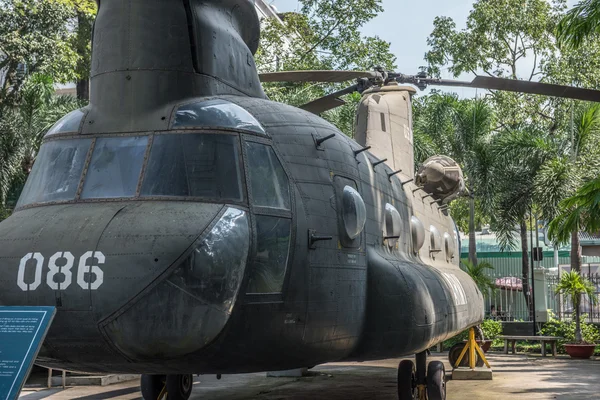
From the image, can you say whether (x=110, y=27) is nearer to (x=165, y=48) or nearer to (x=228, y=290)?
(x=165, y=48)

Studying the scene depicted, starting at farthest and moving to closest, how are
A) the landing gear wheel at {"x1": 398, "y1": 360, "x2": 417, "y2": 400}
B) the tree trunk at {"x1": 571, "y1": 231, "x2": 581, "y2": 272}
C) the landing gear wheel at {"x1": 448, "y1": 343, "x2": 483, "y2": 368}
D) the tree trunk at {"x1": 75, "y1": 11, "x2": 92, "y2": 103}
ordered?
1. the tree trunk at {"x1": 75, "y1": 11, "x2": 92, "y2": 103}
2. the tree trunk at {"x1": 571, "y1": 231, "x2": 581, "y2": 272}
3. the landing gear wheel at {"x1": 448, "y1": 343, "x2": 483, "y2": 368}
4. the landing gear wheel at {"x1": 398, "y1": 360, "x2": 417, "y2": 400}

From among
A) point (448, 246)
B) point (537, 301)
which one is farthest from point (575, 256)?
point (448, 246)

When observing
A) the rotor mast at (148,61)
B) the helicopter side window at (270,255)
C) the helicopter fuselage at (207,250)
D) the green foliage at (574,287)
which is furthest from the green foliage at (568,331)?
the rotor mast at (148,61)

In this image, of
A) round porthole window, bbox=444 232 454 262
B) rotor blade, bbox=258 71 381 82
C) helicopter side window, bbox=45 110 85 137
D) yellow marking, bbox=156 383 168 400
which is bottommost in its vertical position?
yellow marking, bbox=156 383 168 400

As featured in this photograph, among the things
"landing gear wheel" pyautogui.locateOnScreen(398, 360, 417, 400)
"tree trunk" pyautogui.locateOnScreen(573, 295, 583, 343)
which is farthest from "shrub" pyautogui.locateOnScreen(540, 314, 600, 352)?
"landing gear wheel" pyautogui.locateOnScreen(398, 360, 417, 400)

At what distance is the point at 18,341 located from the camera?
5.11 meters

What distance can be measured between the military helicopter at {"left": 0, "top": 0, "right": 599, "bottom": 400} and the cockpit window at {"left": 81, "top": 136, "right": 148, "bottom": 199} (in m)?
0.01

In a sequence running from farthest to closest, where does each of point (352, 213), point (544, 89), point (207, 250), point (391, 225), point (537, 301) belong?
1. point (537, 301)
2. point (544, 89)
3. point (391, 225)
4. point (352, 213)
5. point (207, 250)

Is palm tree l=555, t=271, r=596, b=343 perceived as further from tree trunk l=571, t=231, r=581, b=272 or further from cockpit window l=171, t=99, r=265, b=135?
cockpit window l=171, t=99, r=265, b=135

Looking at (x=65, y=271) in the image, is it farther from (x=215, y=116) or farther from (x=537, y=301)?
(x=537, y=301)

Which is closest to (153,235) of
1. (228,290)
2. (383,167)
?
(228,290)

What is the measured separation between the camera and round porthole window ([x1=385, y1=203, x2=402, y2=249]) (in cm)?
857

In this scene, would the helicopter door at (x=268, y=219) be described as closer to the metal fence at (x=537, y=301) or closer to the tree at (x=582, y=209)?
the tree at (x=582, y=209)

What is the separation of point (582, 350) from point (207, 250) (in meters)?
18.1
